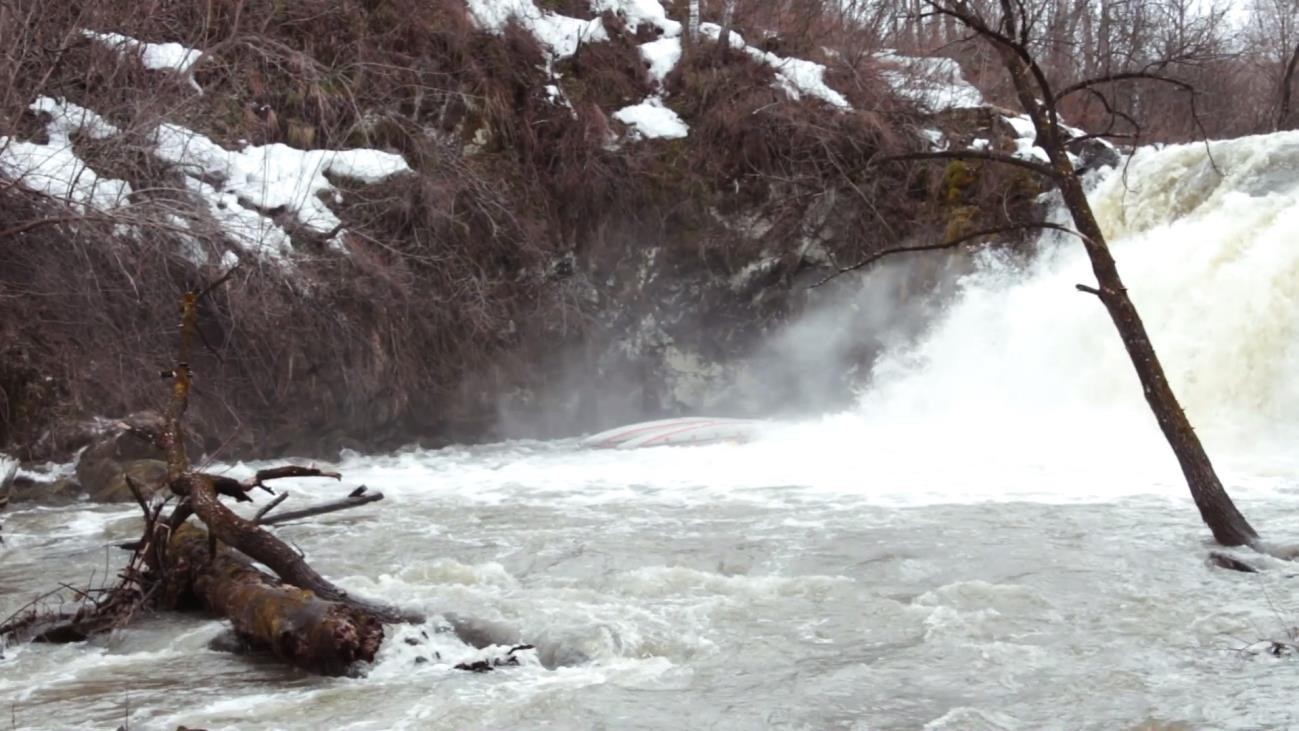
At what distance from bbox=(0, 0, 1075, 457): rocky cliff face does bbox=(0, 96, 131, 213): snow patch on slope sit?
0.09 m

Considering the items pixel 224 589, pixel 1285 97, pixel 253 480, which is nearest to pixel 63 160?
pixel 253 480

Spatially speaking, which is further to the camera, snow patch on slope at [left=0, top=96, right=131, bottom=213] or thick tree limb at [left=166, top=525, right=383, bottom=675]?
snow patch on slope at [left=0, top=96, right=131, bottom=213]

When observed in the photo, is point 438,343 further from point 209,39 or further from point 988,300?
point 988,300

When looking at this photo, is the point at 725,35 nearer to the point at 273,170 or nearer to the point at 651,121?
the point at 651,121

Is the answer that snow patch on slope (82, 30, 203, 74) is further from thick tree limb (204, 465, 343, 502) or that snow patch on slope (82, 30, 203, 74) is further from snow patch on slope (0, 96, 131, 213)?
thick tree limb (204, 465, 343, 502)

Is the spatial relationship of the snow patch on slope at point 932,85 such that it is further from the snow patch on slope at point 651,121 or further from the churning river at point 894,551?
the snow patch on slope at point 651,121

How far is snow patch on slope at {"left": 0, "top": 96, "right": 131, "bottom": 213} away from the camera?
9.04 metres

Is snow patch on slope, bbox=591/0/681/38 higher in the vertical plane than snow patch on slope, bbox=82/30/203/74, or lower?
higher

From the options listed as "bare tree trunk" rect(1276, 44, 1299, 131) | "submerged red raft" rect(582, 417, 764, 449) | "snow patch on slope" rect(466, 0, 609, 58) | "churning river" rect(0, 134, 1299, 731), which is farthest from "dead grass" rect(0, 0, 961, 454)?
"bare tree trunk" rect(1276, 44, 1299, 131)

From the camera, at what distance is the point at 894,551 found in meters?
7.25

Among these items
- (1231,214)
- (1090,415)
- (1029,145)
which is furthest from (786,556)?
(1029,145)

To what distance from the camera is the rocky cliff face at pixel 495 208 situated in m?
11.0

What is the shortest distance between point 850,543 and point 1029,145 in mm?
8942

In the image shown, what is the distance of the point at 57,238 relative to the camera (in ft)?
31.5
